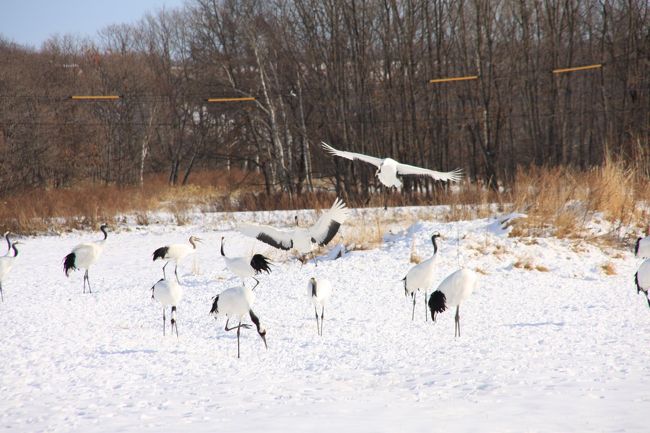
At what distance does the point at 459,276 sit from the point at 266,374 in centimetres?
239

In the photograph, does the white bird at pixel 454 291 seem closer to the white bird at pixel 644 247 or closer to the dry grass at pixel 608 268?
the white bird at pixel 644 247

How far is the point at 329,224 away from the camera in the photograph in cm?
927

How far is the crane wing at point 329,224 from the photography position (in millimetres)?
9188

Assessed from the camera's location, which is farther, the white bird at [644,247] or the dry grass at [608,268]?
the dry grass at [608,268]

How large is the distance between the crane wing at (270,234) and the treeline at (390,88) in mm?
13732

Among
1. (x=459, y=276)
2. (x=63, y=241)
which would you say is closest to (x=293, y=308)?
(x=459, y=276)

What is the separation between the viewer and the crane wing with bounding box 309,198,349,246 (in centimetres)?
919

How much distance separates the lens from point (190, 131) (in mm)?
41875

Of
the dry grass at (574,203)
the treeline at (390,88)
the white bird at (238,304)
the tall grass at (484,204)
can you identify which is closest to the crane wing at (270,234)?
the white bird at (238,304)

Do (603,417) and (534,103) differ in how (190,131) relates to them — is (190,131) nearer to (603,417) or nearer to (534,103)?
(534,103)

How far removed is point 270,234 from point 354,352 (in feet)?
11.1

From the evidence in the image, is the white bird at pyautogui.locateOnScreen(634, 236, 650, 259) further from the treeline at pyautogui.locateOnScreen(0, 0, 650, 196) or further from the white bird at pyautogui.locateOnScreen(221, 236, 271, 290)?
the treeline at pyautogui.locateOnScreen(0, 0, 650, 196)

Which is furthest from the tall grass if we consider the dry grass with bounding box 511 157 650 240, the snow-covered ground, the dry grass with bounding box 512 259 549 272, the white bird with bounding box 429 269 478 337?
the white bird with bounding box 429 269 478 337

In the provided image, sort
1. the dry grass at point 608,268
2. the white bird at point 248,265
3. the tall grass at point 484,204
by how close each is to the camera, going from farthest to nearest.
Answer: the tall grass at point 484,204 → the dry grass at point 608,268 → the white bird at point 248,265
